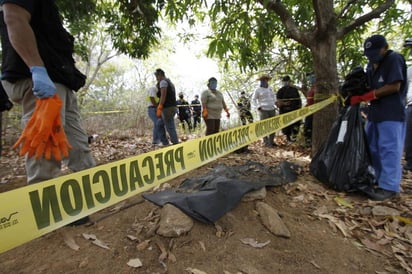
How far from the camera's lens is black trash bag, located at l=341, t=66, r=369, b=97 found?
2.69m

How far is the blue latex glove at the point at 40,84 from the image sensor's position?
1430 mm

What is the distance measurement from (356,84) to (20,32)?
298 cm

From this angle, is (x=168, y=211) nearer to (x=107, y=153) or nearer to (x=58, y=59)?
(x=58, y=59)

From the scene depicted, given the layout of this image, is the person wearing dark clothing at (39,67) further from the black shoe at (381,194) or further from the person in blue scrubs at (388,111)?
the person in blue scrubs at (388,111)

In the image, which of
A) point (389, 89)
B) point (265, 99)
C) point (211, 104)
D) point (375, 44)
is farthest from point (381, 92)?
point (265, 99)

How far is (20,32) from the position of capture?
4.66 ft

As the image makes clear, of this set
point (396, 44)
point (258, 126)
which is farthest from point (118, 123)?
point (396, 44)

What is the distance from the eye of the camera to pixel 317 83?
316cm

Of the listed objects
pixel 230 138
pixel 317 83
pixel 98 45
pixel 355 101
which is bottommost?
pixel 230 138

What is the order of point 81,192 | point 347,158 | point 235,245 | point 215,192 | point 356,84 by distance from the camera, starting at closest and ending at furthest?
point 81,192 < point 235,245 < point 215,192 < point 347,158 < point 356,84

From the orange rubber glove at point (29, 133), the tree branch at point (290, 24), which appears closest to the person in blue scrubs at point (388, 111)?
the tree branch at point (290, 24)

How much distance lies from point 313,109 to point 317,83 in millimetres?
353

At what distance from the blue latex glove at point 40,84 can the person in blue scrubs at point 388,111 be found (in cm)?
276

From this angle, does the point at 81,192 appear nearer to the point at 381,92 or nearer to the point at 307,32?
the point at 381,92
